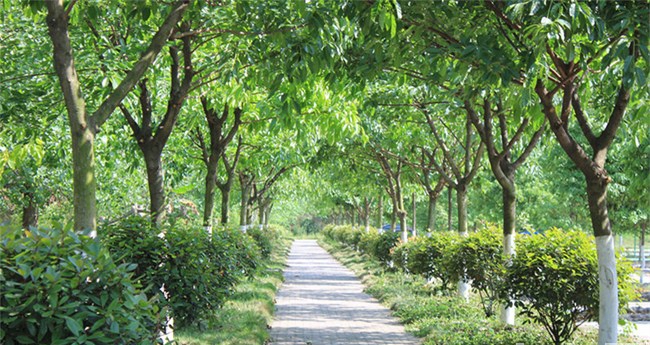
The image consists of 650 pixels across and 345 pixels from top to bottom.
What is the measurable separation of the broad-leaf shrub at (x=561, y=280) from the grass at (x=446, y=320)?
630 mm

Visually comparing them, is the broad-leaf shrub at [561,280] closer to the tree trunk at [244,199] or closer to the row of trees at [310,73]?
the row of trees at [310,73]

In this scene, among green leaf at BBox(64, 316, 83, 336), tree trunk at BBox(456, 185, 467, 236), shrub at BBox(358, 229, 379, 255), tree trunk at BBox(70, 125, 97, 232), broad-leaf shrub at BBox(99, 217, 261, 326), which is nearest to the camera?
green leaf at BBox(64, 316, 83, 336)

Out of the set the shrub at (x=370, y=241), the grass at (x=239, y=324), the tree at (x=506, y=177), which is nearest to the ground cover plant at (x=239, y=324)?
the grass at (x=239, y=324)

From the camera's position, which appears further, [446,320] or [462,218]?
[462,218]

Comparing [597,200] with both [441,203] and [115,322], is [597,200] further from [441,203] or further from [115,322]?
[441,203]

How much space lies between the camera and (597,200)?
6871 millimetres

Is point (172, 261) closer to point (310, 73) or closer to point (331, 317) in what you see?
point (310, 73)

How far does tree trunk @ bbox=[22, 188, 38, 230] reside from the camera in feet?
55.0

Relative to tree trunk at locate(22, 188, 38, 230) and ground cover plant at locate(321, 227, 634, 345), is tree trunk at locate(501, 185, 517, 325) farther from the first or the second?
tree trunk at locate(22, 188, 38, 230)

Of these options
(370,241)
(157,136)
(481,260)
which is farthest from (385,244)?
(157,136)

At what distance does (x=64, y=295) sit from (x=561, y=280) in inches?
254

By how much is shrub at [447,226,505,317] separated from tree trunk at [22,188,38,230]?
30.6ft

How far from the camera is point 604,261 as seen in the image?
7059mm

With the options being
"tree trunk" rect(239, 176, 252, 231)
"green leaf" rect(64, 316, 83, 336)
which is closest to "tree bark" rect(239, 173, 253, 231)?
"tree trunk" rect(239, 176, 252, 231)
